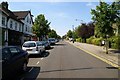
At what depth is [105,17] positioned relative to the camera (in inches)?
1061

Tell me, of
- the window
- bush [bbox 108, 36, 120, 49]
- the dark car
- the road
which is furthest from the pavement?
the window

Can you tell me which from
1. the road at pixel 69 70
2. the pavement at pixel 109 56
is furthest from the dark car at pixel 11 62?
the pavement at pixel 109 56

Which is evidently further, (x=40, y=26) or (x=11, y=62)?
(x=40, y=26)

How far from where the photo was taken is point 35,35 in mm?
70562

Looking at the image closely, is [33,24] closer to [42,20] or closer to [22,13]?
[42,20]

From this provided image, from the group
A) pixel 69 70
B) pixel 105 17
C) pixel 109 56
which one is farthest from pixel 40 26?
pixel 69 70

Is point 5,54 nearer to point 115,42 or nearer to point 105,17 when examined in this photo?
point 105,17

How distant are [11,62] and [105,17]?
18.6 m

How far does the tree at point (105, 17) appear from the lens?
2688cm

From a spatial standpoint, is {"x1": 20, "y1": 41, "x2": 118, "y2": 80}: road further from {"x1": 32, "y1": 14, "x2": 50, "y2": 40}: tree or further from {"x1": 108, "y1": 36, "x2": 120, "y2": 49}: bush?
{"x1": 32, "y1": 14, "x2": 50, "y2": 40}: tree

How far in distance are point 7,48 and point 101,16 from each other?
17954 millimetres

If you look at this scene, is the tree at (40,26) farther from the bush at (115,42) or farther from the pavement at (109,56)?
the pavement at (109,56)

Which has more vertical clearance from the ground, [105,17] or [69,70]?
[105,17]

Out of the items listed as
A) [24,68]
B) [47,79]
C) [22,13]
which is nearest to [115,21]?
[24,68]
